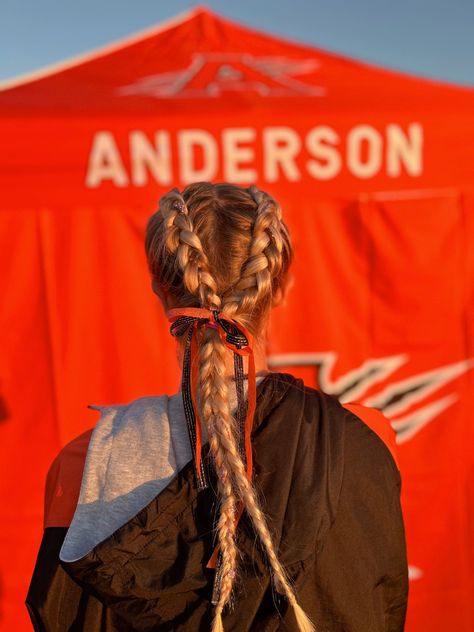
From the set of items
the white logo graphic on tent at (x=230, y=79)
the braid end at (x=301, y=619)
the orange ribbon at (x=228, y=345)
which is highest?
the white logo graphic on tent at (x=230, y=79)

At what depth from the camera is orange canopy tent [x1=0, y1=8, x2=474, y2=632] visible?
5.08ft

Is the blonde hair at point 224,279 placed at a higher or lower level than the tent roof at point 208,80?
lower

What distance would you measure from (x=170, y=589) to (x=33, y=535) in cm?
128

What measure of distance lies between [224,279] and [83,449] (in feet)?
1.07

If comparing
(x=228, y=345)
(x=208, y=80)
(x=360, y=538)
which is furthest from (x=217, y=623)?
(x=208, y=80)

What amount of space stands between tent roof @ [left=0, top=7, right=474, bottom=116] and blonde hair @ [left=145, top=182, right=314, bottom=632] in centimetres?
95

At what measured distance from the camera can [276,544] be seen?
0.64m

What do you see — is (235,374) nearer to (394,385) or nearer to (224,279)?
(224,279)

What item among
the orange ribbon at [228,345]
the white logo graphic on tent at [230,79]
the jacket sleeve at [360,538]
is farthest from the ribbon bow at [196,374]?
the white logo graphic on tent at [230,79]

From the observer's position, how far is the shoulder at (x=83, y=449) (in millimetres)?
707

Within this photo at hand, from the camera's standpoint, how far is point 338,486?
0.68 metres

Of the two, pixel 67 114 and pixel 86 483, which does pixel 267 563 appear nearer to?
pixel 86 483

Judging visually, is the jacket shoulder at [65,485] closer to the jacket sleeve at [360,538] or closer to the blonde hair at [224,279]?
the blonde hair at [224,279]

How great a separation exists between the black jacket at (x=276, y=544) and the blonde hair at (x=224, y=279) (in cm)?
3
